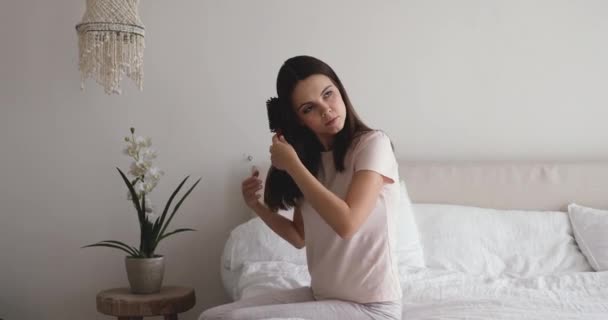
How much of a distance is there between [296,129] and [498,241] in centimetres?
118

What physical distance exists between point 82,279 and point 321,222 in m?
1.85

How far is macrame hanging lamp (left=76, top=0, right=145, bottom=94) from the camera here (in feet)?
8.76

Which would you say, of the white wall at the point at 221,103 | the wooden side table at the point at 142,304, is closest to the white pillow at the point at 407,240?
the white wall at the point at 221,103

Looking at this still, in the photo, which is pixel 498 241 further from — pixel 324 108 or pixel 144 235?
pixel 144 235

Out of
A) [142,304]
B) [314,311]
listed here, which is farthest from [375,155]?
[142,304]

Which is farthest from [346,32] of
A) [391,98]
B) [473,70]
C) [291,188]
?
[291,188]

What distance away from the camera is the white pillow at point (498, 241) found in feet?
8.18

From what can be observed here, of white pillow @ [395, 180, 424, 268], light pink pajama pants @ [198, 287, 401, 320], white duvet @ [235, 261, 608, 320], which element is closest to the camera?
light pink pajama pants @ [198, 287, 401, 320]

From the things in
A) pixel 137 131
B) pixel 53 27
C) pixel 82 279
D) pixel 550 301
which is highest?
pixel 53 27

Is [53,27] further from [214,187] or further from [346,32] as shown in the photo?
[346,32]

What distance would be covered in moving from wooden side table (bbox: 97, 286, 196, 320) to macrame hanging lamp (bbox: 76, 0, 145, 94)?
0.83 meters

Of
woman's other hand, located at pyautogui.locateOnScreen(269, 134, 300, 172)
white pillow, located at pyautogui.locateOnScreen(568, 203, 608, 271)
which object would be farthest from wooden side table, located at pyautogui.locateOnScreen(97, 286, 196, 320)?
white pillow, located at pyautogui.locateOnScreen(568, 203, 608, 271)

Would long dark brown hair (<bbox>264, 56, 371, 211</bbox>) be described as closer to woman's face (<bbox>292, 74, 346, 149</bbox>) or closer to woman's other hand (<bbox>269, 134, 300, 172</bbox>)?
woman's face (<bbox>292, 74, 346, 149</bbox>)

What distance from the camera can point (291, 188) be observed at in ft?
5.82
